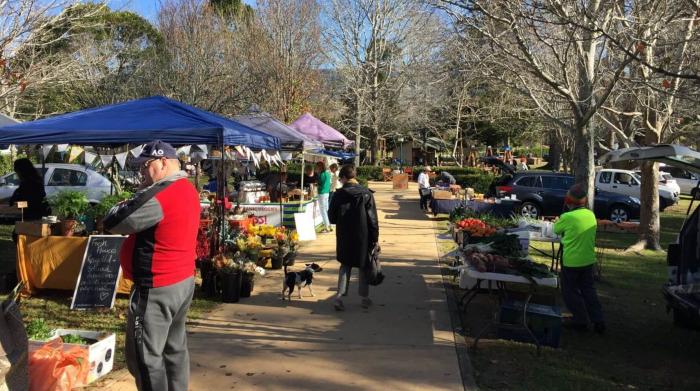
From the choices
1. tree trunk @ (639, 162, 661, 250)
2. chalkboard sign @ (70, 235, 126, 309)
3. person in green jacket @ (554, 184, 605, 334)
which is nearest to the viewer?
person in green jacket @ (554, 184, 605, 334)

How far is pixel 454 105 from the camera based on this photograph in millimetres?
39500

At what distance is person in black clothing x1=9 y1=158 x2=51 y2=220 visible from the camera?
8133mm

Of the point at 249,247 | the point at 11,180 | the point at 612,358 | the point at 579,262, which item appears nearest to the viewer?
the point at 612,358

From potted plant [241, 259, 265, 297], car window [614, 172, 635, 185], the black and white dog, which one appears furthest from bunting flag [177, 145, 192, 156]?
car window [614, 172, 635, 185]

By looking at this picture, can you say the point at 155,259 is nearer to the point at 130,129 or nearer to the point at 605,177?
the point at 130,129

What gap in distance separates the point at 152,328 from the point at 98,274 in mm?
3997

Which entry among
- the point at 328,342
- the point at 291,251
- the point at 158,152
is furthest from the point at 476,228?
the point at 158,152

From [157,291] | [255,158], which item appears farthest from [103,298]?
[255,158]

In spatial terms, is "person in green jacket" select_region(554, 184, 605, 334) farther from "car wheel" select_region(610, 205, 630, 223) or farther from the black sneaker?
"car wheel" select_region(610, 205, 630, 223)

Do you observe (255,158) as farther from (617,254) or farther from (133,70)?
(133,70)

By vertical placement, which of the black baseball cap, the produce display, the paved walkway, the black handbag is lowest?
the paved walkway

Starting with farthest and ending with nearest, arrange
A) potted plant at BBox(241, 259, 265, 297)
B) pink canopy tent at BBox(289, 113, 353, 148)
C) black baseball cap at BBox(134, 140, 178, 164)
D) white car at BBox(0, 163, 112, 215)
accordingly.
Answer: pink canopy tent at BBox(289, 113, 353, 148), white car at BBox(0, 163, 112, 215), potted plant at BBox(241, 259, 265, 297), black baseball cap at BBox(134, 140, 178, 164)

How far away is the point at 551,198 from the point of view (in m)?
18.6

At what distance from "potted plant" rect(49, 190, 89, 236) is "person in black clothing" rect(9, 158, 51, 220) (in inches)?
22.7
